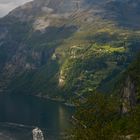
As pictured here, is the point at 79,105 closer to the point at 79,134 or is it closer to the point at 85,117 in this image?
the point at 85,117

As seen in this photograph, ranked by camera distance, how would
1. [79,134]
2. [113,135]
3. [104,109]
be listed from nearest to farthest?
[113,135] → [79,134] → [104,109]

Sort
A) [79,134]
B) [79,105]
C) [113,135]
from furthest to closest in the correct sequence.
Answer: [79,105]
[79,134]
[113,135]

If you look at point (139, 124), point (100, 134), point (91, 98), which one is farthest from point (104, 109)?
point (100, 134)

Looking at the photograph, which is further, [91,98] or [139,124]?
[139,124]

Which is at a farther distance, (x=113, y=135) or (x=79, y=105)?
(x=79, y=105)

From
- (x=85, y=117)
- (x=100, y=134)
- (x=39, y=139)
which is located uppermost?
(x=100, y=134)

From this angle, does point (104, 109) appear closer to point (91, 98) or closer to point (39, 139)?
point (91, 98)

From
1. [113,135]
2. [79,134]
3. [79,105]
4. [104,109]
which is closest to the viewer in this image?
[113,135]

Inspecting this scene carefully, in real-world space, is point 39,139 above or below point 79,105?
below

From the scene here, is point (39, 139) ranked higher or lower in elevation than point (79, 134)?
lower
